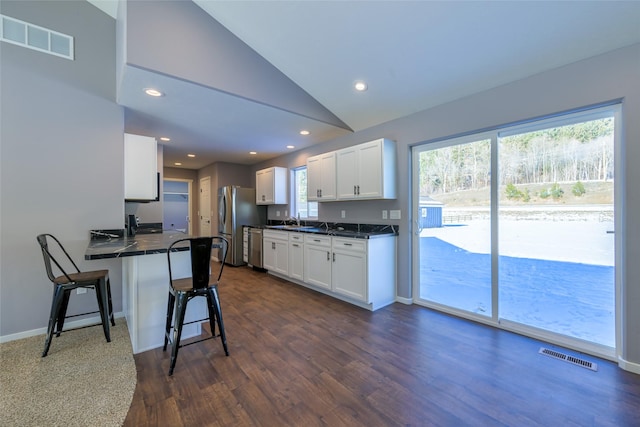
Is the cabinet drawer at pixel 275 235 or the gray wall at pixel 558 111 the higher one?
the gray wall at pixel 558 111

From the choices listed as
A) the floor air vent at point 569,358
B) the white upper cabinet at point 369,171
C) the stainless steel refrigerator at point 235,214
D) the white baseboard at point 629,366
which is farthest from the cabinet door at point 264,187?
the white baseboard at point 629,366

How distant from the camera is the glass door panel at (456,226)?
2.91m

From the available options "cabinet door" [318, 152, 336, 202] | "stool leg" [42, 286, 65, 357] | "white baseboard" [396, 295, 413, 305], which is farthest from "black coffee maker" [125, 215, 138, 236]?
"white baseboard" [396, 295, 413, 305]

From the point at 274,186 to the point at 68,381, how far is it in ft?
13.2

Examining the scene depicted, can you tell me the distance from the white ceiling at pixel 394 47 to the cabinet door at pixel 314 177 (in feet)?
2.55

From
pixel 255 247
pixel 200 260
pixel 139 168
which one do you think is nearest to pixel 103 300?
pixel 200 260

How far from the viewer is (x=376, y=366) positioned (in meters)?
2.06

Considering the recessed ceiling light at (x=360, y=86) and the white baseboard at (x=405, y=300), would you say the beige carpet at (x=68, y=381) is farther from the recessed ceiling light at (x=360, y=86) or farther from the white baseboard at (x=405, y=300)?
the recessed ceiling light at (x=360, y=86)

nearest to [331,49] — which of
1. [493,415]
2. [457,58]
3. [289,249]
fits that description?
[457,58]

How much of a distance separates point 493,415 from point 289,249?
10.6 feet

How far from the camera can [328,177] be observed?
4.10m

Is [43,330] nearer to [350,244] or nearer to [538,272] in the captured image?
[350,244]

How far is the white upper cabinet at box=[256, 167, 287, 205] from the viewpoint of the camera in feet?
17.8

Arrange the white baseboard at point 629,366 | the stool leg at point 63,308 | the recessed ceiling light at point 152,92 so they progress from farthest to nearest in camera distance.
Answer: the recessed ceiling light at point 152,92 < the stool leg at point 63,308 < the white baseboard at point 629,366
